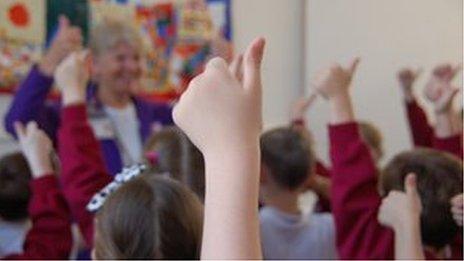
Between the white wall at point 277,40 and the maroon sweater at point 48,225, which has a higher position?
the white wall at point 277,40

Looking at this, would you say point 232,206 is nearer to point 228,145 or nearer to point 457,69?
point 228,145

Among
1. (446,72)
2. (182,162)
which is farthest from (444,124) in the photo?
(182,162)

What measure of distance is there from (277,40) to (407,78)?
0.35 metres

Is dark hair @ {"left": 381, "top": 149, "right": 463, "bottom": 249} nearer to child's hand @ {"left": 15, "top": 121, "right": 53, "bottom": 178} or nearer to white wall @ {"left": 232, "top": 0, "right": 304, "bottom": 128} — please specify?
child's hand @ {"left": 15, "top": 121, "right": 53, "bottom": 178}

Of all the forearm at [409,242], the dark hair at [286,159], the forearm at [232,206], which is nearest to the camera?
the forearm at [232,206]

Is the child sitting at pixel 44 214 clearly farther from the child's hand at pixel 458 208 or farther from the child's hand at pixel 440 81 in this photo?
the child's hand at pixel 440 81

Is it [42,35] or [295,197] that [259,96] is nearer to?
[295,197]

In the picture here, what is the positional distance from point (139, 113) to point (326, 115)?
55cm

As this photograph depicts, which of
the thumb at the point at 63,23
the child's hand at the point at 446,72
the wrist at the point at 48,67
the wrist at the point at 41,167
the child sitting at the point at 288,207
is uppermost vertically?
the thumb at the point at 63,23

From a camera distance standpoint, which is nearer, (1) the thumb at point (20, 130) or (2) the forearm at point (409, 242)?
(2) the forearm at point (409, 242)

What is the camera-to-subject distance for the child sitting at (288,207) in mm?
1112

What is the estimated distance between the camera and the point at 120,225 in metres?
0.71

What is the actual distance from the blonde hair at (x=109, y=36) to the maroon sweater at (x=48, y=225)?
0.56 metres

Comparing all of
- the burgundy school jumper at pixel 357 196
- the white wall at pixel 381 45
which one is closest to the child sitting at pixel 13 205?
the burgundy school jumper at pixel 357 196
